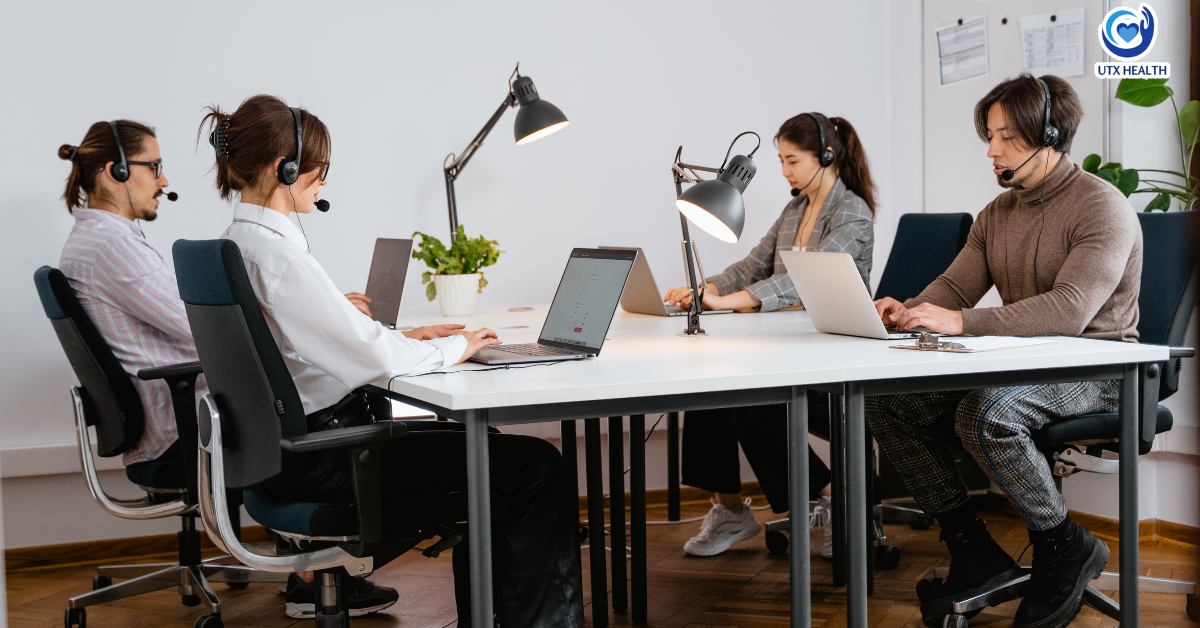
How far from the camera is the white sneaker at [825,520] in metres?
3.06

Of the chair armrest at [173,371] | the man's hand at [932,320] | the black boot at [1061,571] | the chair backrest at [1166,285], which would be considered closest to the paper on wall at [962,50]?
the chair backrest at [1166,285]

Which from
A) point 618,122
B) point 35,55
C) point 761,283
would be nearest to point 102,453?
point 35,55

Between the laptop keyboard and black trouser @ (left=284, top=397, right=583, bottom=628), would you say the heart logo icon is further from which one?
black trouser @ (left=284, top=397, right=583, bottom=628)

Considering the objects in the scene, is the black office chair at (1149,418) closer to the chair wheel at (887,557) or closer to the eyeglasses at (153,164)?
the chair wheel at (887,557)

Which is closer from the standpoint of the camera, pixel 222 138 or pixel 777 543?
pixel 222 138

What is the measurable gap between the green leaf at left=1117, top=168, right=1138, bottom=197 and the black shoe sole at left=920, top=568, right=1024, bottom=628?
122cm

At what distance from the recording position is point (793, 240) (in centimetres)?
330

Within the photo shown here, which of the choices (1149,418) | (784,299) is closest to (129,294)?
(784,299)

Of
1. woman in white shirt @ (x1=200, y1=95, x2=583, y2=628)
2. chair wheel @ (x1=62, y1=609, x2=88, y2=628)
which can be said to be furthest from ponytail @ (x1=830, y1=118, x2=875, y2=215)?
chair wheel @ (x1=62, y1=609, x2=88, y2=628)

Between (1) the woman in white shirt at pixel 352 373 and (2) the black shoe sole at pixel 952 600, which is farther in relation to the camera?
(2) the black shoe sole at pixel 952 600

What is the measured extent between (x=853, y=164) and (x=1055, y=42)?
0.82m

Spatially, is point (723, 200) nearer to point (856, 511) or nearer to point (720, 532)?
point (856, 511)

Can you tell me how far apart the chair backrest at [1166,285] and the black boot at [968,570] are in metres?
0.56

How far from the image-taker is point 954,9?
3797mm
